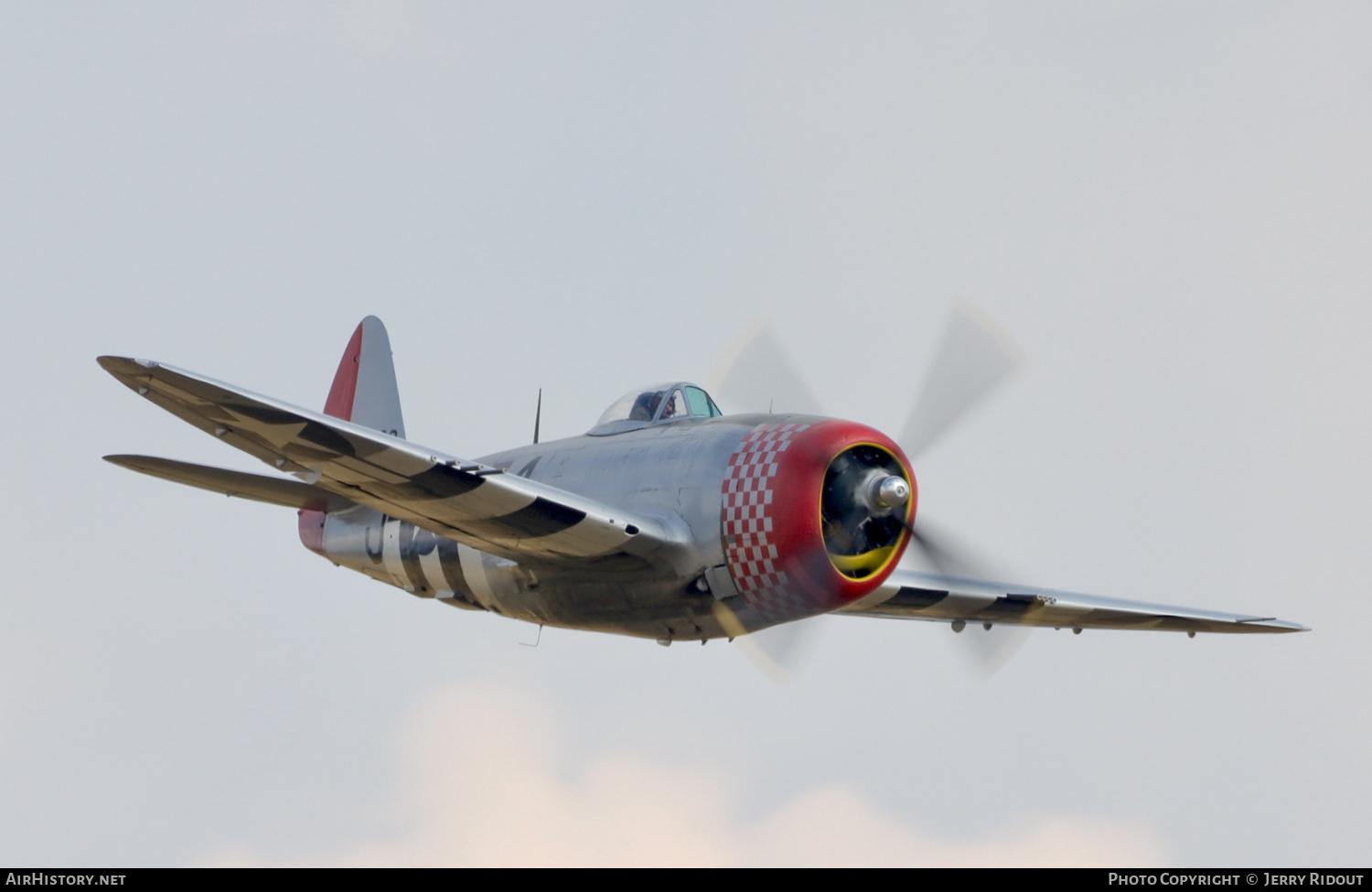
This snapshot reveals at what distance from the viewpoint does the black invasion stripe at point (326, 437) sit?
13.9 metres

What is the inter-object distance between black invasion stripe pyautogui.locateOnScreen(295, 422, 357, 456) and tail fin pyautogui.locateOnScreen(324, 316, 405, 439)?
8877mm

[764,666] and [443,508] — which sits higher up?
[443,508]

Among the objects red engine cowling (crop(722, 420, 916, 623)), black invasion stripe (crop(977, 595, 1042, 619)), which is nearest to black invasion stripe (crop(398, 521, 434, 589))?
red engine cowling (crop(722, 420, 916, 623))

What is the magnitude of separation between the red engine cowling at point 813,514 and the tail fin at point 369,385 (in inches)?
378

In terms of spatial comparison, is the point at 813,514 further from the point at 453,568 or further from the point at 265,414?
the point at 453,568

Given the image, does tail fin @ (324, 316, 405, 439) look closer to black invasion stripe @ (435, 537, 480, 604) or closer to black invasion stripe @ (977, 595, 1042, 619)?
black invasion stripe @ (435, 537, 480, 604)

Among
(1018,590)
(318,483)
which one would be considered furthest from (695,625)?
(1018,590)

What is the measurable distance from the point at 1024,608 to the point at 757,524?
6.66 m

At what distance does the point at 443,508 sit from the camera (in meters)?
15.4

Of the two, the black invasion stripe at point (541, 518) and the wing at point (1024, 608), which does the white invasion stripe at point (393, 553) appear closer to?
the black invasion stripe at point (541, 518)
